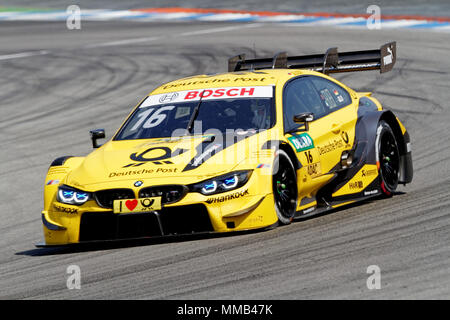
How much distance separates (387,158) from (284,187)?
2.02 metres

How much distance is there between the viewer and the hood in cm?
781

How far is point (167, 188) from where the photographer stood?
7695 millimetres

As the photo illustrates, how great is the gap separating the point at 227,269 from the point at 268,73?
340 centimetres

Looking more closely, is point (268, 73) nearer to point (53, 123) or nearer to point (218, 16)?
point (53, 123)

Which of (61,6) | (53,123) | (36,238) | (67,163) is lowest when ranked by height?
(61,6)

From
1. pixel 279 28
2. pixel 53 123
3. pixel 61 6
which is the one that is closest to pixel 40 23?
pixel 61 6

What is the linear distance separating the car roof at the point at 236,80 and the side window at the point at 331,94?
19cm

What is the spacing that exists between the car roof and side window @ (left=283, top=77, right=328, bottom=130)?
11cm

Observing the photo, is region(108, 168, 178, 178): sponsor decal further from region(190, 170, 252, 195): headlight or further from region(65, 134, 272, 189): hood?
region(190, 170, 252, 195): headlight

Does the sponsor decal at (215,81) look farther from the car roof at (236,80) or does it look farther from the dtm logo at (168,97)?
the dtm logo at (168,97)

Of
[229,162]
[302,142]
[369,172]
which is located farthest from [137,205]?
[369,172]
